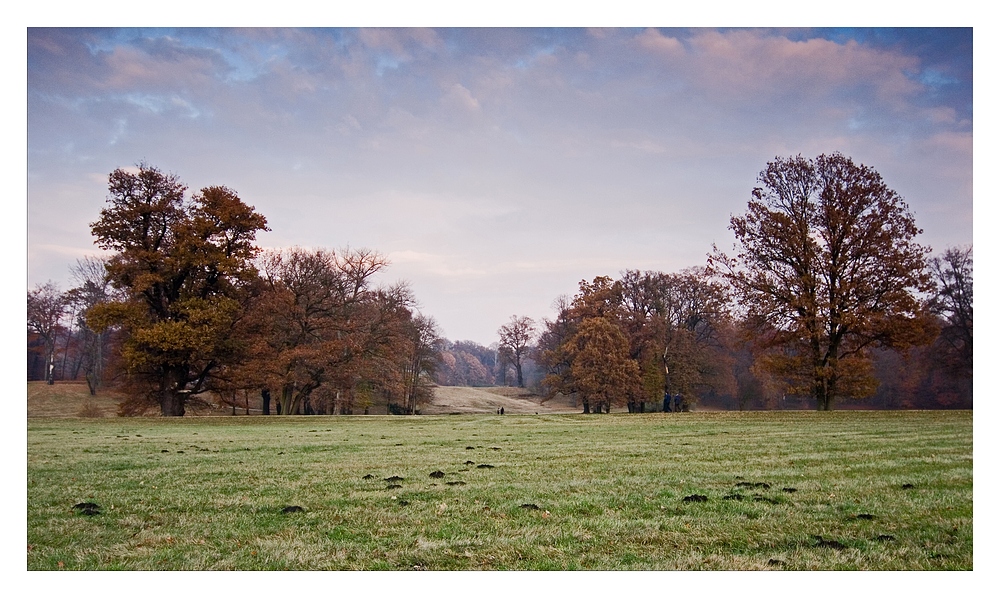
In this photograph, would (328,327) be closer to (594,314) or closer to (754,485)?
(594,314)

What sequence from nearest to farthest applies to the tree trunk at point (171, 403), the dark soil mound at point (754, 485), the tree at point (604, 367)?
the dark soil mound at point (754, 485), the tree trunk at point (171, 403), the tree at point (604, 367)

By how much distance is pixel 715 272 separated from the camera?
26.4 m

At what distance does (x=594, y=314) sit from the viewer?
42562 millimetres

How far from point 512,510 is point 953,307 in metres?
24.3

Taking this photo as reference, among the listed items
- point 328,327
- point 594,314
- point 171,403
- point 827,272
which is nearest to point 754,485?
point 827,272

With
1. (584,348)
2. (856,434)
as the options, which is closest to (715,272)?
(856,434)

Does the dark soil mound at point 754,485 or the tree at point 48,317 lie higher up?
the tree at point 48,317

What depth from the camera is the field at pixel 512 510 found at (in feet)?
17.2

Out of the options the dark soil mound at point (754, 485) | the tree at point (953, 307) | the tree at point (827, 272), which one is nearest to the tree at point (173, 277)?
the tree at point (827, 272)

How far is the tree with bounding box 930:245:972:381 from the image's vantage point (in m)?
22.3

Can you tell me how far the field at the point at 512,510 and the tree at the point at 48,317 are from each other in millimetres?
30781

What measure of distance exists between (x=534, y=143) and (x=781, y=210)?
55.4ft

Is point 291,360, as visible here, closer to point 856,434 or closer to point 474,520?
point 856,434

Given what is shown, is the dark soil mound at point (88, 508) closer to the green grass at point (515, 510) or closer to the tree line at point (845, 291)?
the green grass at point (515, 510)
